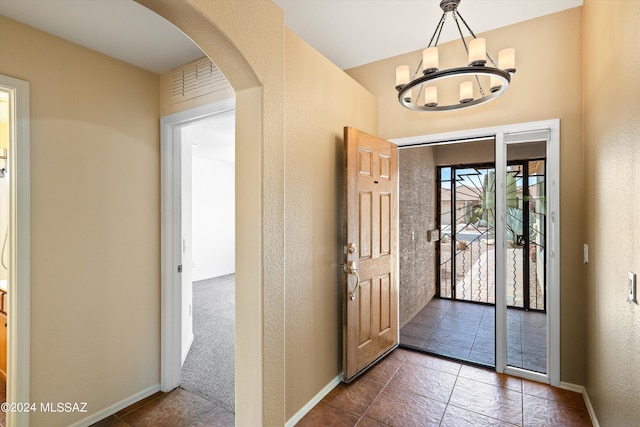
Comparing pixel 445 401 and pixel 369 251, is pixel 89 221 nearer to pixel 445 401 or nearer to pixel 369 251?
pixel 369 251

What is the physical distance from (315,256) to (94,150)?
1.71 m

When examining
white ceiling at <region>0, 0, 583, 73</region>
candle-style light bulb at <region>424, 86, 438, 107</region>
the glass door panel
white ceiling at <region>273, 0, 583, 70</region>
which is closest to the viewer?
white ceiling at <region>0, 0, 583, 73</region>

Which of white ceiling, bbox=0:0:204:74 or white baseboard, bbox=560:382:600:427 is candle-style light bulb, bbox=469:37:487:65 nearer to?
white ceiling, bbox=0:0:204:74

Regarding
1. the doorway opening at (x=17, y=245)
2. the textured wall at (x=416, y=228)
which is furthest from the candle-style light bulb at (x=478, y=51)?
the doorway opening at (x=17, y=245)

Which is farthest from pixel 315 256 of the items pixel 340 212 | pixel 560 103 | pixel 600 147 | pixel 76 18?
pixel 560 103

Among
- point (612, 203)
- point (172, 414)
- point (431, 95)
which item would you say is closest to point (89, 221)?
point (172, 414)

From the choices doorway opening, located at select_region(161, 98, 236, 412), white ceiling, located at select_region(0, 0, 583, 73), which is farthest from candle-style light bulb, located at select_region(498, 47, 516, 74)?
doorway opening, located at select_region(161, 98, 236, 412)

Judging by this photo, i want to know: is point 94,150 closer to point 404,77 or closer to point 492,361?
point 404,77

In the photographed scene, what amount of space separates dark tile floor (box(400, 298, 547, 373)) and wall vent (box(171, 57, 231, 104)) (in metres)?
2.99

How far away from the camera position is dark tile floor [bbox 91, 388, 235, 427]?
2043mm

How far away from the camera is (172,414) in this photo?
7.00 ft

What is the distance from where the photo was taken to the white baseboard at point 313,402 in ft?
6.51

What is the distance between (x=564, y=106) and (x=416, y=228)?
217 cm

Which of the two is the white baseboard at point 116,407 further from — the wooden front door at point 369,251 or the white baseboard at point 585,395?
the white baseboard at point 585,395
